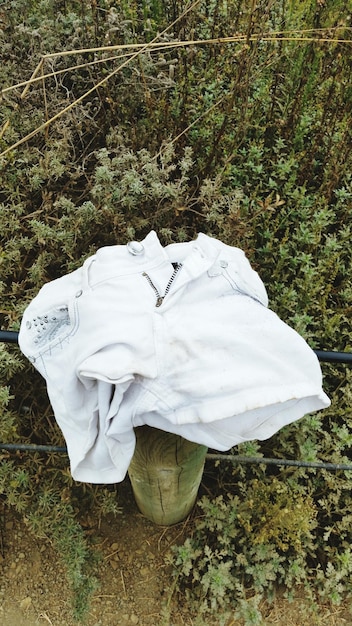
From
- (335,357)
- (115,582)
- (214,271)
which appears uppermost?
(214,271)

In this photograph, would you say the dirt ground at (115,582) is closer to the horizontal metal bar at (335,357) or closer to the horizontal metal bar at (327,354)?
the horizontal metal bar at (327,354)

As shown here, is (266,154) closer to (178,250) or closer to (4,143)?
(4,143)

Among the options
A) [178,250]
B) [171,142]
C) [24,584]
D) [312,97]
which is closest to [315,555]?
[24,584]

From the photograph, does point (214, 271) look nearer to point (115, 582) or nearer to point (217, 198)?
point (217, 198)

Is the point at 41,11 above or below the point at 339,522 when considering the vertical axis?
above

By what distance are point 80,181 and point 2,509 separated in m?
1.85

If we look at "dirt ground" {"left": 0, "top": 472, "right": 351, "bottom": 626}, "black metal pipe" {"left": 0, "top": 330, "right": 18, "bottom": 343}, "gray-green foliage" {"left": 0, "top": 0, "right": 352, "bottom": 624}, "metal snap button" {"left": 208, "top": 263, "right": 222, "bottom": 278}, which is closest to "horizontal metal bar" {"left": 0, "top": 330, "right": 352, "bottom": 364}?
"black metal pipe" {"left": 0, "top": 330, "right": 18, "bottom": 343}

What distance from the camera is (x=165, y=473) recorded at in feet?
5.85

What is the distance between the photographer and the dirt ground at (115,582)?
2.30 m

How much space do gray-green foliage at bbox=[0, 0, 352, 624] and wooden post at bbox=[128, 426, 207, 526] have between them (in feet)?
0.65

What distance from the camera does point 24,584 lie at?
236cm

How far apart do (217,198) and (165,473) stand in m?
1.61

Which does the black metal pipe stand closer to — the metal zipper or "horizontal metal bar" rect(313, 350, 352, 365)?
the metal zipper

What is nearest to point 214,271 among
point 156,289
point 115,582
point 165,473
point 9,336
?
point 156,289
